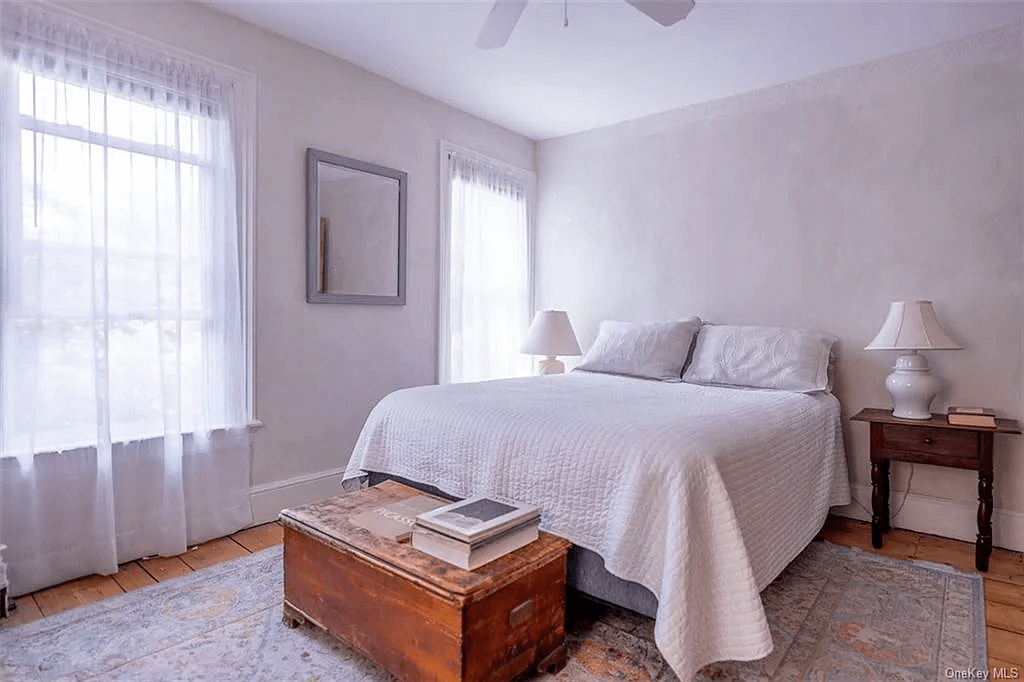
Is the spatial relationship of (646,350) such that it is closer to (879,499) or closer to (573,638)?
(879,499)

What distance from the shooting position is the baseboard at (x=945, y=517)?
2744 millimetres

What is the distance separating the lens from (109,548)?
2359 millimetres

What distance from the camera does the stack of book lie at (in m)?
1.51

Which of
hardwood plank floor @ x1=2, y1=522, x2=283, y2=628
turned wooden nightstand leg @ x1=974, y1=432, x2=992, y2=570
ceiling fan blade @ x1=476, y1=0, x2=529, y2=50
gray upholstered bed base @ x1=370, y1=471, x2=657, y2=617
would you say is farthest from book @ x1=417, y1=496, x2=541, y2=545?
turned wooden nightstand leg @ x1=974, y1=432, x2=992, y2=570

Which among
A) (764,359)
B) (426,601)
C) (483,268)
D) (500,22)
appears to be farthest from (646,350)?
(426,601)

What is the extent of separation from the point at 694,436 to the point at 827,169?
89.7 inches

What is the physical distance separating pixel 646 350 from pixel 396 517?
1.98 m

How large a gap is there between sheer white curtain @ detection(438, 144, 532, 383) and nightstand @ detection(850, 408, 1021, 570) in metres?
2.34

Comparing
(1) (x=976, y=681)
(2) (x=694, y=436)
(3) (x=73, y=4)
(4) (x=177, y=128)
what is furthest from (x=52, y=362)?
(1) (x=976, y=681)

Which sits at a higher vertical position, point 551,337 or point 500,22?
point 500,22

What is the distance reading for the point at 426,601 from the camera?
4.87 ft

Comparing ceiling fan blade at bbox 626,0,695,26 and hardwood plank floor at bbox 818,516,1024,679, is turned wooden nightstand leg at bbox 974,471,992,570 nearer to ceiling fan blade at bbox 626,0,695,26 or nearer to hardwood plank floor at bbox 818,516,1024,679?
hardwood plank floor at bbox 818,516,1024,679

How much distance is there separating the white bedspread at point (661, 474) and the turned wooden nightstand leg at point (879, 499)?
255mm

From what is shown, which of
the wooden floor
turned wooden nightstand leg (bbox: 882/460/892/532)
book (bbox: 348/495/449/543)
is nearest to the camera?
book (bbox: 348/495/449/543)
